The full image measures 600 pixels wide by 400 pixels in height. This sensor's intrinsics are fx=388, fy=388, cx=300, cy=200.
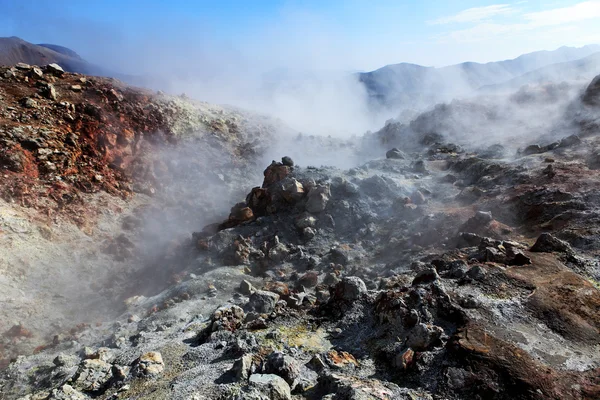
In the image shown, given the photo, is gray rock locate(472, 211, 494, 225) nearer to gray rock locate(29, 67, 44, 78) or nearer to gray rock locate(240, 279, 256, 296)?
gray rock locate(240, 279, 256, 296)

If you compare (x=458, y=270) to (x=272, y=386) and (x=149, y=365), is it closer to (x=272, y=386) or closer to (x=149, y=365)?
(x=272, y=386)

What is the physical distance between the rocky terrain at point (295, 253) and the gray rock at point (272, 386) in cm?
1

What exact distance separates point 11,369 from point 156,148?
822 centimetres

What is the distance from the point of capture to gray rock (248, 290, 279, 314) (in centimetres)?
491

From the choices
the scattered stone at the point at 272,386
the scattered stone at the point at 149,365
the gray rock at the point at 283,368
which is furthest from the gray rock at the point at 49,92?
the scattered stone at the point at 272,386

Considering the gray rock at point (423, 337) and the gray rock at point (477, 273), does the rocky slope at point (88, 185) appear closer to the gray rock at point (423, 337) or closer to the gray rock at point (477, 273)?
the gray rock at point (423, 337)

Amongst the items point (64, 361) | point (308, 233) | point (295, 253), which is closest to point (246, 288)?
point (295, 253)

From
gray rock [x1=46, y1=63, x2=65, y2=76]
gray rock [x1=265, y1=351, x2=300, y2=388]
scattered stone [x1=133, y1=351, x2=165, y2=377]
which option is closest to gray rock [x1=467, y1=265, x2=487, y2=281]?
gray rock [x1=265, y1=351, x2=300, y2=388]

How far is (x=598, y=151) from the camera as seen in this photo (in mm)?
8727

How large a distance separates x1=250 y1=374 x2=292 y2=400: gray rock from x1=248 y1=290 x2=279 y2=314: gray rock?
1.96 metres

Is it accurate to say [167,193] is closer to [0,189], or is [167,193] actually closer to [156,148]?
[156,148]

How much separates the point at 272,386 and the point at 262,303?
2.16 m

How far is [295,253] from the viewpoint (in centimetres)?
806

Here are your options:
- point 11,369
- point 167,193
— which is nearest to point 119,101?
point 167,193
